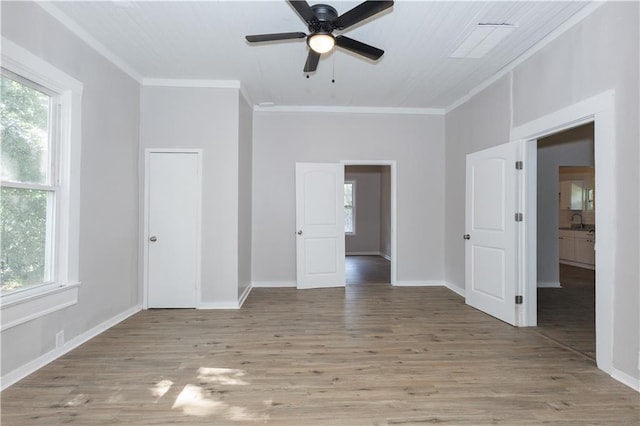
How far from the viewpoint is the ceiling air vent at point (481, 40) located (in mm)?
2916

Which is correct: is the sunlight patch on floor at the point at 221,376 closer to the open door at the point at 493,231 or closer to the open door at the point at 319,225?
the open door at the point at 319,225

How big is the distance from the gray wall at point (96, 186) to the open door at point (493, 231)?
434 cm

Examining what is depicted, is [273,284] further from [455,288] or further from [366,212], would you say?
[366,212]

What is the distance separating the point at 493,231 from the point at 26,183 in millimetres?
4610

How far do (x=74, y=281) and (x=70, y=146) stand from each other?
123cm

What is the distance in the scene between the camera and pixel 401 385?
228 cm

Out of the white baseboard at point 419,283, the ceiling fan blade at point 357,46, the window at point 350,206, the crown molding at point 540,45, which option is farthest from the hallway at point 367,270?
the ceiling fan blade at point 357,46

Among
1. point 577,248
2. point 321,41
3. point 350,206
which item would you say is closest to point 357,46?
point 321,41

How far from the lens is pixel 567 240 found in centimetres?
758

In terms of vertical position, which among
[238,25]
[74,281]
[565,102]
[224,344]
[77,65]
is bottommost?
[224,344]

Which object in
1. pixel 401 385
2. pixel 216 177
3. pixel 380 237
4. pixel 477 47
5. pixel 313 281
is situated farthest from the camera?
pixel 380 237

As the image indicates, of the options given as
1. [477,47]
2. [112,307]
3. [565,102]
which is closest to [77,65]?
[112,307]

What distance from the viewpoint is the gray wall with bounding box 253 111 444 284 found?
528cm

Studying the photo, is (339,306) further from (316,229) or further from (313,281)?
(316,229)
